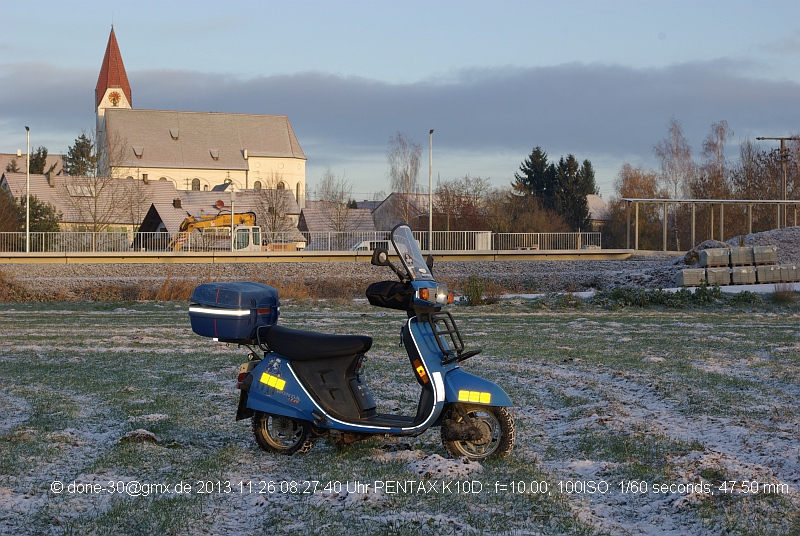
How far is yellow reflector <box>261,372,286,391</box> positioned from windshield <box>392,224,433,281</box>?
1.29 metres

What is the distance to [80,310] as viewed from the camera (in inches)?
937

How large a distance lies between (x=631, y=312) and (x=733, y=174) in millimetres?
55870

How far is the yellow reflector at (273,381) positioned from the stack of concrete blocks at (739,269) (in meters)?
24.8

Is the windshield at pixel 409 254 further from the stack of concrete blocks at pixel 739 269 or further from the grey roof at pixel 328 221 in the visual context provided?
the grey roof at pixel 328 221

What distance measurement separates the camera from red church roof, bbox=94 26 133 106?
404ft

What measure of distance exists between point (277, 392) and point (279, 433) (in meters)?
0.35

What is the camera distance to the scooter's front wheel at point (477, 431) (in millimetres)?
6324

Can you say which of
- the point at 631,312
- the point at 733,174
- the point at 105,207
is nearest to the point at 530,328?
the point at 631,312

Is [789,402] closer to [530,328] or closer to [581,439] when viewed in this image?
[581,439]

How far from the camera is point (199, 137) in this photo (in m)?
112

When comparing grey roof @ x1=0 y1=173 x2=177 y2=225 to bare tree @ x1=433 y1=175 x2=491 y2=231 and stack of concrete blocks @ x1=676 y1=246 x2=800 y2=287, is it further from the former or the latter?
stack of concrete blocks @ x1=676 y1=246 x2=800 y2=287

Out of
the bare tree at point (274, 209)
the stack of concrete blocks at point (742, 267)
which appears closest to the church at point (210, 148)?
the bare tree at point (274, 209)

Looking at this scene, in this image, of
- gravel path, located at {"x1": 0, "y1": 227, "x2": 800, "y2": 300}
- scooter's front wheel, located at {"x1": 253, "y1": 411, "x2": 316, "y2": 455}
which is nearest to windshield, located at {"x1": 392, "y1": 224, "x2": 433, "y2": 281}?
scooter's front wheel, located at {"x1": 253, "y1": 411, "x2": 316, "y2": 455}

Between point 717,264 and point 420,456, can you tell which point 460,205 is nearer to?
point 717,264
